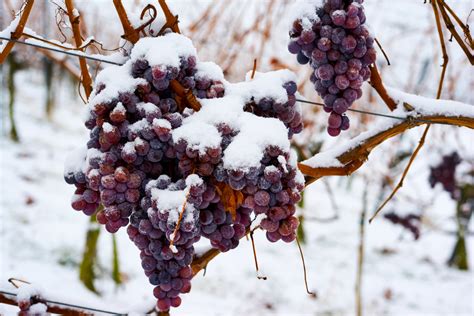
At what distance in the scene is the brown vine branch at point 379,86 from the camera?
0.89 meters

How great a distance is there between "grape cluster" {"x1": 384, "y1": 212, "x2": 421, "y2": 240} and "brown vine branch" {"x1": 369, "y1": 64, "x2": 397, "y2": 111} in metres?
3.18

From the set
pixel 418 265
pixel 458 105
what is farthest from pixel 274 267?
pixel 458 105

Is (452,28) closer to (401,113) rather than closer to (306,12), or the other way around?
(401,113)

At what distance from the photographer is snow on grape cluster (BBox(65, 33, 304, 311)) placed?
0.64 metres

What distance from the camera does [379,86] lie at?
910 millimetres

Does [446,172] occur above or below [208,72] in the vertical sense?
above

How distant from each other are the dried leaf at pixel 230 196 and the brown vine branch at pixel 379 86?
0.38 metres

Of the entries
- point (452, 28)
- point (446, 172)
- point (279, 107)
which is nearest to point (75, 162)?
point (279, 107)

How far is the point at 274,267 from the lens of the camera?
4746 millimetres

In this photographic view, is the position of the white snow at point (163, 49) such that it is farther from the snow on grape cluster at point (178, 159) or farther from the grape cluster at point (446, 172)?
the grape cluster at point (446, 172)

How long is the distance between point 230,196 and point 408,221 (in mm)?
3581

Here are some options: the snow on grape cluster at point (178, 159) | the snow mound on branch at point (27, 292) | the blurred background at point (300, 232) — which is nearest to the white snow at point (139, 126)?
the snow on grape cluster at point (178, 159)

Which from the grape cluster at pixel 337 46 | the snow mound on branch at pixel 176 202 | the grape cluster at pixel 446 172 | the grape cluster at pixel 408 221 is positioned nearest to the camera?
the snow mound on branch at pixel 176 202

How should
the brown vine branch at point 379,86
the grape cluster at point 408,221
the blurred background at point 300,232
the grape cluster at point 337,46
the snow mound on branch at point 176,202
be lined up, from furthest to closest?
1. the grape cluster at point 408,221
2. the blurred background at point 300,232
3. the brown vine branch at point 379,86
4. the grape cluster at point 337,46
5. the snow mound on branch at point 176,202
